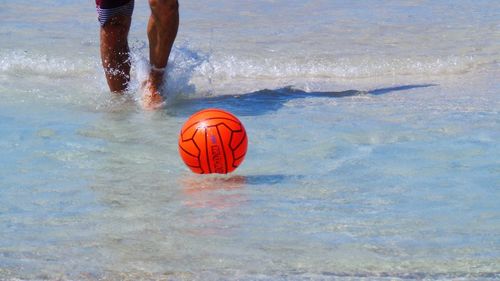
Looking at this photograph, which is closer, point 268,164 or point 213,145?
point 213,145

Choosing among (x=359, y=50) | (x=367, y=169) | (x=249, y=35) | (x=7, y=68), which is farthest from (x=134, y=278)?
(x=249, y=35)

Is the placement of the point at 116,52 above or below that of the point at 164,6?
below

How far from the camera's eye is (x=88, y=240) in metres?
4.46

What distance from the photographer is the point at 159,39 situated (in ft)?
24.3

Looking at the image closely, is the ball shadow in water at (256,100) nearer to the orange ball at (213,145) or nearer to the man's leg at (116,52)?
the man's leg at (116,52)

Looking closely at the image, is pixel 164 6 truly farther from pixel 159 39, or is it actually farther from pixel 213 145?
pixel 213 145

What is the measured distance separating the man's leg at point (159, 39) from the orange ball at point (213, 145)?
6.42 feet

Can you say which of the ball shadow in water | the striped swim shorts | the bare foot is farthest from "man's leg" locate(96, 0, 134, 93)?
the ball shadow in water

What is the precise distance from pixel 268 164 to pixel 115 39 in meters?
2.36

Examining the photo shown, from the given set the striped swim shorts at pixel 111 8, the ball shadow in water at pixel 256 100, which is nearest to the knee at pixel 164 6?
the striped swim shorts at pixel 111 8

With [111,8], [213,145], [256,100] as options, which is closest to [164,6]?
[111,8]

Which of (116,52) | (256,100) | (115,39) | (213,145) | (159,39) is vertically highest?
(213,145)

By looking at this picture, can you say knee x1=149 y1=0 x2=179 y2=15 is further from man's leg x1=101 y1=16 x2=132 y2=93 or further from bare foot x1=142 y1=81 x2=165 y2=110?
bare foot x1=142 y1=81 x2=165 y2=110

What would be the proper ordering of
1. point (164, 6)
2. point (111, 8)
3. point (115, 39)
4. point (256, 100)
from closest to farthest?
point (164, 6)
point (111, 8)
point (115, 39)
point (256, 100)
